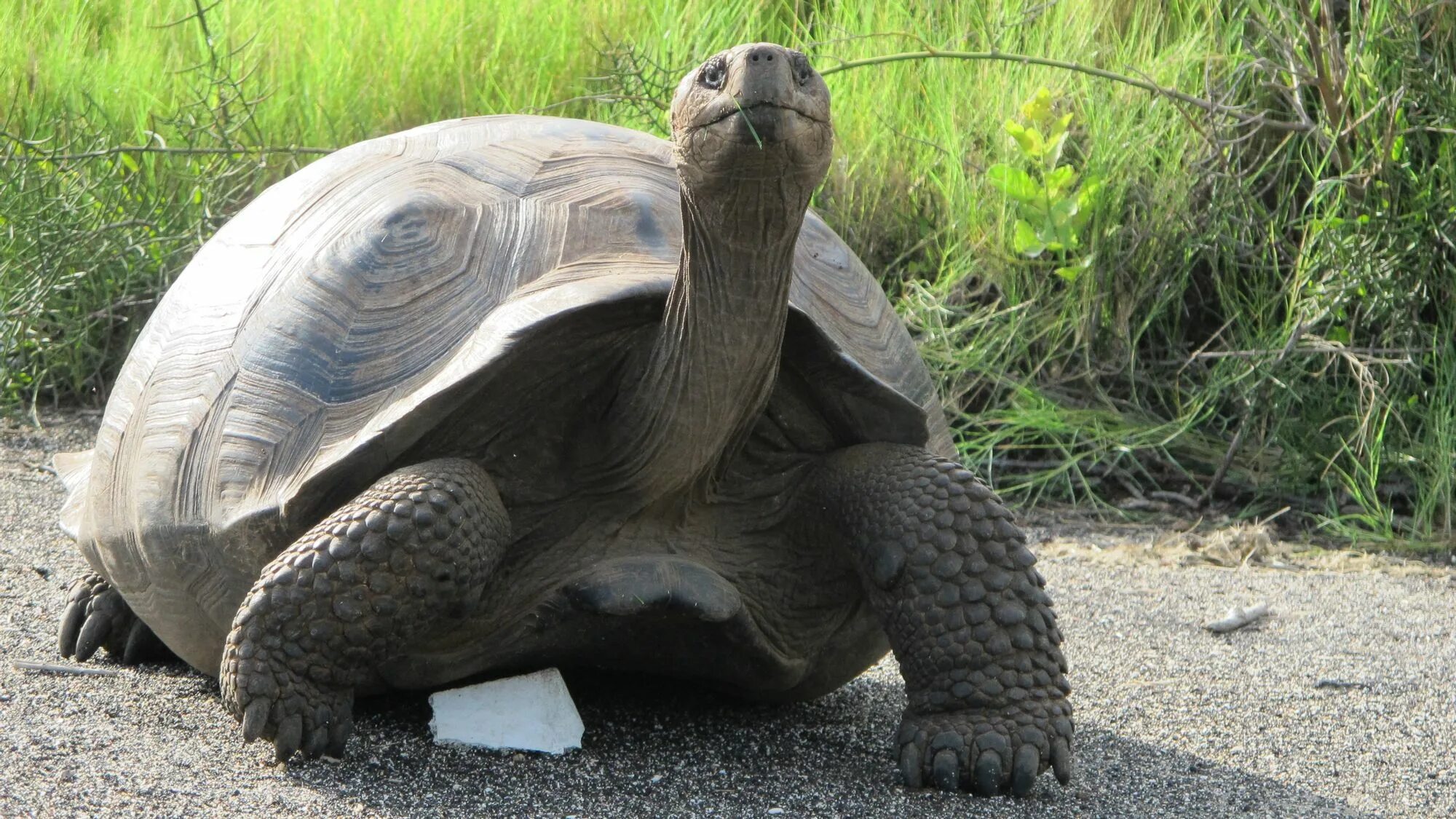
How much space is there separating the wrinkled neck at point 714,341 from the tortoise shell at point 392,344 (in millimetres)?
117

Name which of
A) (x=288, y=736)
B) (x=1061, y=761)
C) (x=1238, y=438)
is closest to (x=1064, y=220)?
(x=1238, y=438)

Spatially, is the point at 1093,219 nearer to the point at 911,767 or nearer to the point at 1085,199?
the point at 1085,199

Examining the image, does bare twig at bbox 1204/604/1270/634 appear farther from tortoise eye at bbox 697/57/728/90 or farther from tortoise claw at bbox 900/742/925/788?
tortoise eye at bbox 697/57/728/90

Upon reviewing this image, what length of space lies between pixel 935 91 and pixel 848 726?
3503 mm

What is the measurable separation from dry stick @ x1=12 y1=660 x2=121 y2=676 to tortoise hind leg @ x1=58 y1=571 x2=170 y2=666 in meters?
0.07

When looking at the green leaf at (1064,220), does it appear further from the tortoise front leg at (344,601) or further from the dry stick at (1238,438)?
the tortoise front leg at (344,601)

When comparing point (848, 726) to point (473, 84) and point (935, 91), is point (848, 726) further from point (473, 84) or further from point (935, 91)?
point (473, 84)

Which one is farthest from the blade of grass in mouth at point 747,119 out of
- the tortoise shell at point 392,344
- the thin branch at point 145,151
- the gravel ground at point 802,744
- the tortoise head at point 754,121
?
the thin branch at point 145,151

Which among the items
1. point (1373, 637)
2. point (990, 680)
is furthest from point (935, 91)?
point (990, 680)

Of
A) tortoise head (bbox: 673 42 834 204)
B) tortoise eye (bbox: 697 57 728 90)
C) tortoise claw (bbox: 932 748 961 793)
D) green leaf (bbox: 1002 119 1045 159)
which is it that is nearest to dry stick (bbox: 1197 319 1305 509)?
green leaf (bbox: 1002 119 1045 159)

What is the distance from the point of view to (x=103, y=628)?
2.96m

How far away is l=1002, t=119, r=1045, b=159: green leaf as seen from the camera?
495cm

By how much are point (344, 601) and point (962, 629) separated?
3.18 ft

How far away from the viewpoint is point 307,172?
2.94 meters
